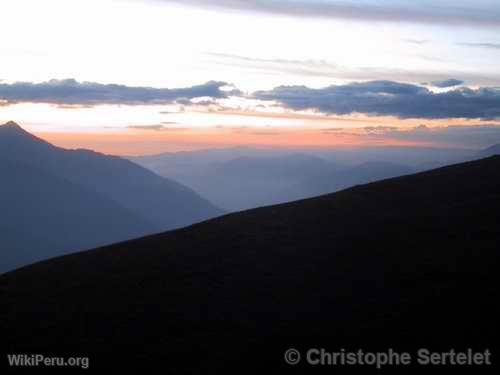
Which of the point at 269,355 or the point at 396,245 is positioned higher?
the point at 396,245

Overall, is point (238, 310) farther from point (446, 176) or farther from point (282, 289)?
point (446, 176)

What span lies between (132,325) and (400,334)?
10762mm

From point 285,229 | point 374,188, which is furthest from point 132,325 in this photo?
point 374,188

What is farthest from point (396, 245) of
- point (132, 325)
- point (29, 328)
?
point (29, 328)

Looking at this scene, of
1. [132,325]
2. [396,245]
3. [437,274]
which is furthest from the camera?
[396,245]

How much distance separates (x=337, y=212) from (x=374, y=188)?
597 cm

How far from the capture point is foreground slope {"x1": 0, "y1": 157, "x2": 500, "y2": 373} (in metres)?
20.0

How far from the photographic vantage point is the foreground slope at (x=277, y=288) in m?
20.0

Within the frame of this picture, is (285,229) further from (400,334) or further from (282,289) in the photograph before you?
(400,334)

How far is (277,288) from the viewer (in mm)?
24859

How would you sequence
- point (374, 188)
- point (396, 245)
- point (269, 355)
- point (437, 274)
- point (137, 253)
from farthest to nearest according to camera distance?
point (374, 188)
point (137, 253)
point (396, 245)
point (437, 274)
point (269, 355)

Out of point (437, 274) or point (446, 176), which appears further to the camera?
point (446, 176)

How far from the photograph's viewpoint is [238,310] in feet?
75.7

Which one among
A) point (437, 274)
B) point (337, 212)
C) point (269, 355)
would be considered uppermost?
point (337, 212)
